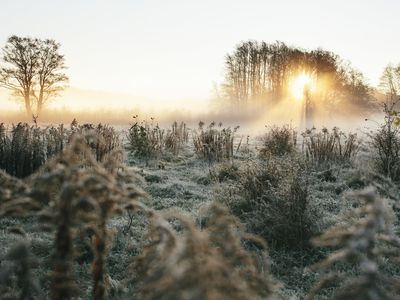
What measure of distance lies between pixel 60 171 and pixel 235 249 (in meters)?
0.58

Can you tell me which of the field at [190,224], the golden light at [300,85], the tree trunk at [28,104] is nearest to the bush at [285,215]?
the field at [190,224]

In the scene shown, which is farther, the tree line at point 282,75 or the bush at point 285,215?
the tree line at point 282,75

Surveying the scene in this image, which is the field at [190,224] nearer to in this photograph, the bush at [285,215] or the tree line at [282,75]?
the bush at [285,215]

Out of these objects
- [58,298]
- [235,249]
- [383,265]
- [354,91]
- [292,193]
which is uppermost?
[354,91]

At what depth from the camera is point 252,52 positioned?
1432 inches

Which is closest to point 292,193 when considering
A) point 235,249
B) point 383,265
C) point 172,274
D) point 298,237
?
point 298,237

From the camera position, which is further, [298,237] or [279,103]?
[279,103]

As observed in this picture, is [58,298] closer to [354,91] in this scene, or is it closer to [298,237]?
[298,237]

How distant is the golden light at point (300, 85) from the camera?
32.8 metres

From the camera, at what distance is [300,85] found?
34.1 metres

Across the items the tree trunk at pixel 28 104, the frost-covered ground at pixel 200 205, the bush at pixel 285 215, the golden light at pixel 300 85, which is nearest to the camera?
the frost-covered ground at pixel 200 205

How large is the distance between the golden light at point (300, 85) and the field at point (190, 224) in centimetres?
2189

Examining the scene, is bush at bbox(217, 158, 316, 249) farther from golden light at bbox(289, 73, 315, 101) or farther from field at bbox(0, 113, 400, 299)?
golden light at bbox(289, 73, 315, 101)

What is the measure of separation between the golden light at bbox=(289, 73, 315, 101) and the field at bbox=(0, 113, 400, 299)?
21895mm
